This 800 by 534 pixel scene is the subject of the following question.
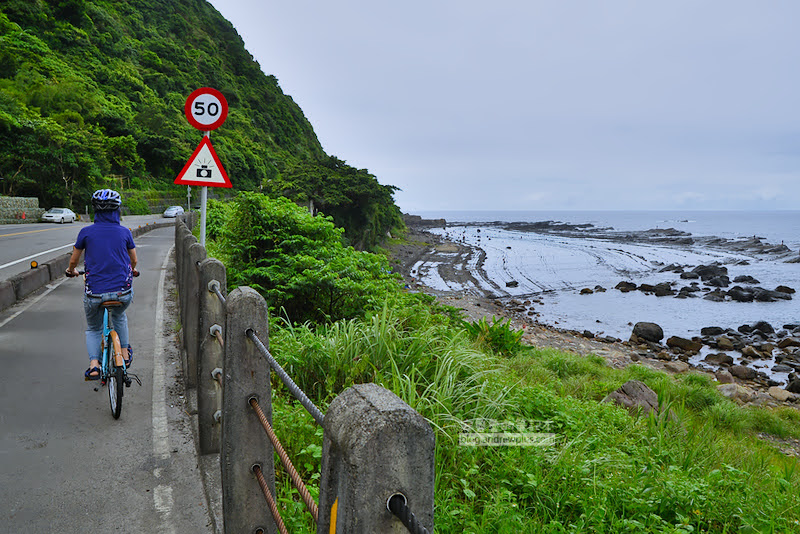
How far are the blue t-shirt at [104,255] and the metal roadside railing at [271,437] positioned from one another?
71 centimetres

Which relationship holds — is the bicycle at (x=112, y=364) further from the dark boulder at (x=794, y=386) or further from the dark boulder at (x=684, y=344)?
the dark boulder at (x=684, y=344)

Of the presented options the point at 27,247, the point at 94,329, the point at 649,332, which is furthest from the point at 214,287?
the point at 649,332

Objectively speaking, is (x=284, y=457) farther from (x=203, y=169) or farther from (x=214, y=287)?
(x=203, y=169)

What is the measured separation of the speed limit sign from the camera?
670 cm

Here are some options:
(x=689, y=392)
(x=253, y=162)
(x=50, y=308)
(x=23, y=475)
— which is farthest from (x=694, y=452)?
(x=253, y=162)

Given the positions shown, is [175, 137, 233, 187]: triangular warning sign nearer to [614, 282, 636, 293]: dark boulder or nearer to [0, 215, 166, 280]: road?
[0, 215, 166, 280]: road

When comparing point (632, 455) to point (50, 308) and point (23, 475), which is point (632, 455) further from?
point (50, 308)

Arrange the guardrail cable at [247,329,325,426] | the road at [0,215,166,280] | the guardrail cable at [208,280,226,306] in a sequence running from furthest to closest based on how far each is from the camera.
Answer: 1. the road at [0,215,166,280]
2. the guardrail cable at [208,280,226,306]
3. the guardrail cable at [247,329,325,426]

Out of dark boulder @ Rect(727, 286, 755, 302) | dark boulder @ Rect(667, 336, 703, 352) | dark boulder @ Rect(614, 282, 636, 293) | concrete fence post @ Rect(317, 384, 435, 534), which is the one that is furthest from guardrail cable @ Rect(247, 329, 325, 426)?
dark boulder @ Rect(727, 286, 755, 302)

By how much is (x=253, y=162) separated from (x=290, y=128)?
3673cm

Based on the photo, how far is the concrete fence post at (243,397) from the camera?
7.63 feet

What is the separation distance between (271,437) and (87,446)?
2920 mm

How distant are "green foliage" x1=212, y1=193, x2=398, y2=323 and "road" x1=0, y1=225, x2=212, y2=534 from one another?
5.40 feet

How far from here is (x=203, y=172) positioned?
654 centimetres
